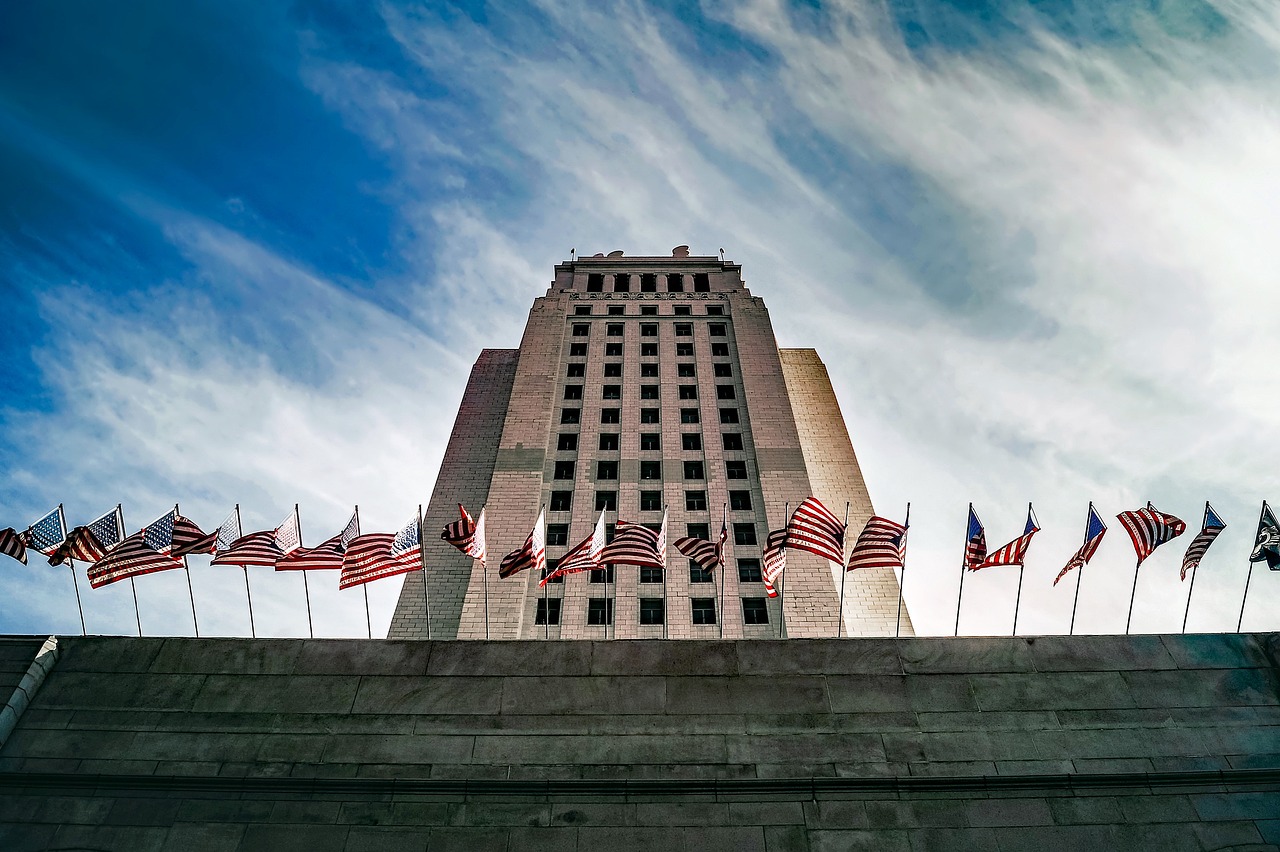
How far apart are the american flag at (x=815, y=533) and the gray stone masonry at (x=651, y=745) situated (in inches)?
148

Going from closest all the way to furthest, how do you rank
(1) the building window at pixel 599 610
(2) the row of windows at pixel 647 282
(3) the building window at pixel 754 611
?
(3) the building window at pixel 754 611
(1) the building window at pixel 599 610
(2) the row of windows at pixel 647 282

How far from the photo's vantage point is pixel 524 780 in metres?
16.0

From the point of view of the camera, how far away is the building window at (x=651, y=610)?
36219 millimetres

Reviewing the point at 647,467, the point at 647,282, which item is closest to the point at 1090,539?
the point at 647,467

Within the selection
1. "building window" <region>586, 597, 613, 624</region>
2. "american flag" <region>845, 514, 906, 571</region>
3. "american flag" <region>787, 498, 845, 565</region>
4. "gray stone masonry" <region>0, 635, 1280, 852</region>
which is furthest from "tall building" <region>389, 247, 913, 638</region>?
"gray stone masonry" <region>0, 635, 1280, 852</region>

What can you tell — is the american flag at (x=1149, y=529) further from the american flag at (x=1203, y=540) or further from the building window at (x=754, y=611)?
the building window at (x=754, y=611)

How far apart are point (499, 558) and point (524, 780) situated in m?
23.4

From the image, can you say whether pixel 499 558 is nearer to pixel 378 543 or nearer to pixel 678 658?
pixel 378 543

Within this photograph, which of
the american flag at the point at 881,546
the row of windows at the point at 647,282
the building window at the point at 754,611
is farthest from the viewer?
the row of windows at the point at 647,282

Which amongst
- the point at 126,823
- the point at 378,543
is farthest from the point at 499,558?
the point at 126,823

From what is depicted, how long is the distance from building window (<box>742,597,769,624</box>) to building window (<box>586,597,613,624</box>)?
19.7 feet

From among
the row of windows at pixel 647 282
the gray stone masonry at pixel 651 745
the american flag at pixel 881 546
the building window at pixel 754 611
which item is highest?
the row of windows at pixel 647 282

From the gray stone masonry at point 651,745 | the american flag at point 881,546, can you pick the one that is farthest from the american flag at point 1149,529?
the american flag at point 881,546

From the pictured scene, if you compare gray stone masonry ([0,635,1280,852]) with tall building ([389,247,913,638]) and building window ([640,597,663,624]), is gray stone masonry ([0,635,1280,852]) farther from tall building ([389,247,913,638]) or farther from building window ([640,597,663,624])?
building window ([640,597,663,624])
